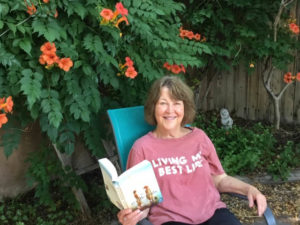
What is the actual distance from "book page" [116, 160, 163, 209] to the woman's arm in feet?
1.77

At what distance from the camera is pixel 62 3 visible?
1.87m

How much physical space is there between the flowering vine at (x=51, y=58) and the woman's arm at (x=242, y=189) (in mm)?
1133

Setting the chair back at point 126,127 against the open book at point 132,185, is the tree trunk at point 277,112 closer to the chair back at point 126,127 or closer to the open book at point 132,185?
the chair back at point 126,127

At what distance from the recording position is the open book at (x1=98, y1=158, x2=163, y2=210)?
1.45 m

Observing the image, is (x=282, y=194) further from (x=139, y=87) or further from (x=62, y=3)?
(x=62, y=3)

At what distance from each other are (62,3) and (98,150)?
105 centimetres

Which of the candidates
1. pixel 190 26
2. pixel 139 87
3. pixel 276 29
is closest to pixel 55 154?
pixel 139 87

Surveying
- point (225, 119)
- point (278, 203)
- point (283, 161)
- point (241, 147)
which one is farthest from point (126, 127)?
point (225, 119)

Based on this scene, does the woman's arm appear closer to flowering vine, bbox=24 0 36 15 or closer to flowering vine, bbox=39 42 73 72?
flowering vine, bbox=39 42 73 72

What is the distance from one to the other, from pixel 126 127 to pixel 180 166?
0.50 m

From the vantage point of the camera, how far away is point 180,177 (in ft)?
6.11

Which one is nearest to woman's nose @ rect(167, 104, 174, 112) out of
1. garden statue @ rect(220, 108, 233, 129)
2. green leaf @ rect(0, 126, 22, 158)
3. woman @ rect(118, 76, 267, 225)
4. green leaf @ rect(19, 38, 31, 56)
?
woman @ rect(118, 76, 267, 225)

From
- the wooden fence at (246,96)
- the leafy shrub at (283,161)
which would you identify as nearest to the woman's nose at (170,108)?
the leafy shrub at (283,161)

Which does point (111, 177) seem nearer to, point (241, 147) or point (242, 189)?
point (242, 189)
